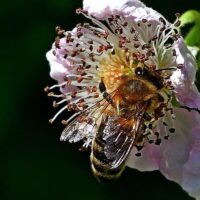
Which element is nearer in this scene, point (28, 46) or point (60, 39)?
point (60, 39)

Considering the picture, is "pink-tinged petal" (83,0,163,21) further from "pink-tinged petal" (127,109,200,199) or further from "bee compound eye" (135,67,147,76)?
"pink-tinged petal" (127,109,200,199)

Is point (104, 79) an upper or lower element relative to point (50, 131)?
upper

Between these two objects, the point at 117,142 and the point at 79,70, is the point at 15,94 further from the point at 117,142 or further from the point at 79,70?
the point at 117,142

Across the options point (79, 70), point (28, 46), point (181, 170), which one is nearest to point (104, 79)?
point (79, 70)

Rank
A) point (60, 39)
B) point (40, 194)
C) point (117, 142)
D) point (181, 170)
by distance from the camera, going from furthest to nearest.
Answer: point (40, 194)
point (60, 39)
point (181, 170)
point (117, 142)

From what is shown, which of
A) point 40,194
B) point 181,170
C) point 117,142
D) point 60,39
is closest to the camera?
point 117,142

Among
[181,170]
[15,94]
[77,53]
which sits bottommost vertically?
[15,94]

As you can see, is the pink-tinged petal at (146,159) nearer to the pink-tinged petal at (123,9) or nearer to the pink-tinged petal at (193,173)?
the pink-tinged petal at (193,173)
